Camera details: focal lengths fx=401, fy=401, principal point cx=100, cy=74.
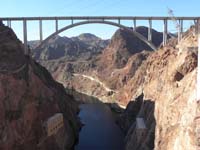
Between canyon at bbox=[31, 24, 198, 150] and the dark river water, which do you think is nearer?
canyon at bbox=[31, 24, 198, 150]

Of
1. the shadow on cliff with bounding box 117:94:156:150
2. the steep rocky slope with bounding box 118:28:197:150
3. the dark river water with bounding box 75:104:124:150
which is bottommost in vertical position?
the dark river water with bounding box 75:104:124:150

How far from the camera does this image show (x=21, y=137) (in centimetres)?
4509

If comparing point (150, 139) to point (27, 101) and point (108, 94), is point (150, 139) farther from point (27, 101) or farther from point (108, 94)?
point (108, 94)

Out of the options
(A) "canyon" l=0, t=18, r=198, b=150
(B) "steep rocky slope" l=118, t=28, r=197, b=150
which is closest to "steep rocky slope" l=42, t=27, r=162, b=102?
(A) "canyon" l=0, t=18, r=198, b=150

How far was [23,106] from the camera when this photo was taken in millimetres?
47438

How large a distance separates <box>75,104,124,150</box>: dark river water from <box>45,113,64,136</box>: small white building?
6.08m

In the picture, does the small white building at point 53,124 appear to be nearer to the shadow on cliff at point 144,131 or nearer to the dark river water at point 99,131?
the dark river water at point 99,131

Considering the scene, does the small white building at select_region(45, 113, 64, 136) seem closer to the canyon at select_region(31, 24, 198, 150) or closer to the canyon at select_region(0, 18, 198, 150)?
the canyon at select_region(0, 18, 198, 150)

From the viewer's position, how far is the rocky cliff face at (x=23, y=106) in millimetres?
44441

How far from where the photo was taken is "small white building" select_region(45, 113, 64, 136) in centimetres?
5038

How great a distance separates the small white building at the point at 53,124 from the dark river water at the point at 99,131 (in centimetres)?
608

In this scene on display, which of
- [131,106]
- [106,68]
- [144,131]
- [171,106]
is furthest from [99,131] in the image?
[106,68]

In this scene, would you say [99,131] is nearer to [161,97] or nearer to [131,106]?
[131,106]

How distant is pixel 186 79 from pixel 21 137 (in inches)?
A: 760
